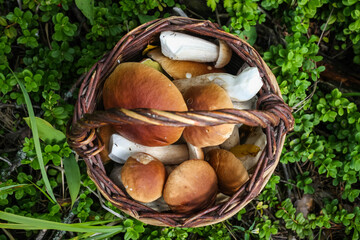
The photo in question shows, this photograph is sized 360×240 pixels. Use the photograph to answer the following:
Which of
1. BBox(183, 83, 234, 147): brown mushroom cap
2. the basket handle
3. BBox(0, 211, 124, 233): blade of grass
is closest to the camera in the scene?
the basket handle

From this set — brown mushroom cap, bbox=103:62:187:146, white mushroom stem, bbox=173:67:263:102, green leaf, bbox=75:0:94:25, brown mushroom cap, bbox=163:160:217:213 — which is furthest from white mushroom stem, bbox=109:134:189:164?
green leaf, bbox=75:0:94:25

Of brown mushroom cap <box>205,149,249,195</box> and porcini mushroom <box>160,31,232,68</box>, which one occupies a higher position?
porcini mushroom <box>160,31,232,68</box>

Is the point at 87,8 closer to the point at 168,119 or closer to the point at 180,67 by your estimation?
the point at 180,67

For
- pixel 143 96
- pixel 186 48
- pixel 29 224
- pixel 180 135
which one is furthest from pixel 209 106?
pixel 29 224

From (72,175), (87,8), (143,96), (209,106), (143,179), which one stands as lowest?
(72,175)

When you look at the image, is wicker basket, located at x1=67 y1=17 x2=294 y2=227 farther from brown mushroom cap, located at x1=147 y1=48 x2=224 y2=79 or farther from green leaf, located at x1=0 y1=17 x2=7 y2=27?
green leaf, located at x1=0 y1=17 x2=7 y2=27

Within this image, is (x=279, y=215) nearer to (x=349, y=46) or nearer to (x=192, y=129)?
(x=192, y=129)

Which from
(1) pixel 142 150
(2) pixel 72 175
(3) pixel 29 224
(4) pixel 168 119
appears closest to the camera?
(4) pixel 168 119

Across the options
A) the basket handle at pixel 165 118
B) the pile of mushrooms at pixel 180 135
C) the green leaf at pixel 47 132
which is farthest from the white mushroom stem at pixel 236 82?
the green leaf at pixel 47 132

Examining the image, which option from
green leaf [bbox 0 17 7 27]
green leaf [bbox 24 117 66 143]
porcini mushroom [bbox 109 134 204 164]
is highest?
green leaf [bbox 0 17 7 27]
